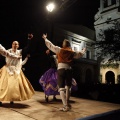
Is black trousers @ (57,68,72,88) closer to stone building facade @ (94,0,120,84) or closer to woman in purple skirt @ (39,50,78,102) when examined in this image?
woman in purple skirt @ (39,50,78,102)

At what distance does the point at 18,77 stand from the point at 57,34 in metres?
21.2

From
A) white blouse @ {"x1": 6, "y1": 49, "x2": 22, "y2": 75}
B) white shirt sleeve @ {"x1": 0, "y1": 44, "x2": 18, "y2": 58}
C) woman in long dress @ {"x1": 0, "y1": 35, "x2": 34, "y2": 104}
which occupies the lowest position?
woman in long dress @ {"x1": 0, "y1": 35, "x2": 34, "y2": 104}

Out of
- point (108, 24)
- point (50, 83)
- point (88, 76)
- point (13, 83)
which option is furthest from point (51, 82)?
point (108, 24)

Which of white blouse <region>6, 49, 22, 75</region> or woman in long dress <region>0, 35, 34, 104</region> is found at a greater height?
white blouse <region>6, 49, 22, 75</region>

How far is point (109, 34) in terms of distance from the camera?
21578 millimetres

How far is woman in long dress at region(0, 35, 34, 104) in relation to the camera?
200 inches

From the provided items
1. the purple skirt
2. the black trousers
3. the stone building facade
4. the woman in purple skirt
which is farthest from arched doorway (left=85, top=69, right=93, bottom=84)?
the black trousers

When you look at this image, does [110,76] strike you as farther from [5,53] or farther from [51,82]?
[5,53]

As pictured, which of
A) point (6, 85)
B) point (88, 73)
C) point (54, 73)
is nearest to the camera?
point (6, 85)

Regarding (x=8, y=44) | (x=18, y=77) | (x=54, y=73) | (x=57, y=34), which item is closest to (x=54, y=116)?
(x=18, y=77)

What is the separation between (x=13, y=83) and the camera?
17.0 ft

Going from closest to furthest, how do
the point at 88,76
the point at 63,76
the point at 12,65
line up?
1. the point at 63,76
2. the point at 12,65
3. the point at 88,76

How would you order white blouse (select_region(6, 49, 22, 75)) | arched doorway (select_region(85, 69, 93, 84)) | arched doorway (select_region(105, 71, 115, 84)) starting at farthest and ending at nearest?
arched doorway (select_region(105, 71, 115, 84)) → arched doorway (select_region(85, 69, 93, 84)) → white blouse (select_region(6, 49, 22, 75))

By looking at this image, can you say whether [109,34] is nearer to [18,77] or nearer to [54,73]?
[54,73]
